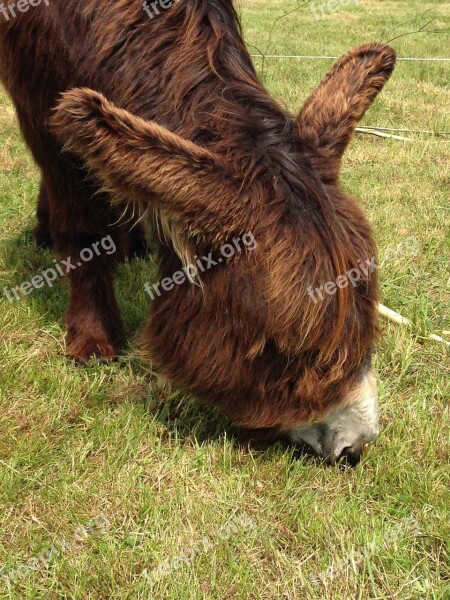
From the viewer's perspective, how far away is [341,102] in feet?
7.88

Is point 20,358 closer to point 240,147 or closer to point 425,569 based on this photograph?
point 240,147

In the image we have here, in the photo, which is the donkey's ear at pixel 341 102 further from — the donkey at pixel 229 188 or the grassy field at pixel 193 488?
the grassy field at pixel 193 488

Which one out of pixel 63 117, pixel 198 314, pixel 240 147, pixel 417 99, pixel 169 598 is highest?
pixel 63 117

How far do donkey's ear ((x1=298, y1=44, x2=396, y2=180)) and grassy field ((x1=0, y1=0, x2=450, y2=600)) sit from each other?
120 cm

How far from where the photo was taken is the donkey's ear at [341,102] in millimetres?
2287

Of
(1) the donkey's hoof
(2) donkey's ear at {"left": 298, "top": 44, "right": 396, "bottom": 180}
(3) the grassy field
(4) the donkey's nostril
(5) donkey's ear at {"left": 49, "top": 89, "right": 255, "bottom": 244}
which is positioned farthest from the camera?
(1) the donkey's hoof

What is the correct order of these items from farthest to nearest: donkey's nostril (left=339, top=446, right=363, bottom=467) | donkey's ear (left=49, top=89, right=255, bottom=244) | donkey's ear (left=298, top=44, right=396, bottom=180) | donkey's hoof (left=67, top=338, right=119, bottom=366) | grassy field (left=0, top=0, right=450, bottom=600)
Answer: donkey's hoof (left=67, top=338, right=119, bottom=366), donkey's nostril (left=339, top=446, right=363, bottom=467), donkey's ear (left=298, top=44, right=396, bottom=180), grassy field (left=0, top=0, right=450, bottom=600), donkey's ear (left=49, top=89, right=255, bottom=244)

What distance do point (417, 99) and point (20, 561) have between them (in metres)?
7.18

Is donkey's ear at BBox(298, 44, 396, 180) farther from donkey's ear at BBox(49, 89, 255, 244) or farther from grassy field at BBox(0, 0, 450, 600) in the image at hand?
grassy field at BBox(0, 0, 450, 600)

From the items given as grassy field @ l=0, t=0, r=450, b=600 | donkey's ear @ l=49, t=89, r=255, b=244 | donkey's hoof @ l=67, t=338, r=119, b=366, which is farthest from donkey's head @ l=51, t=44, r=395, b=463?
donkey's hoof @ l=67, t=338, r=119, b=366

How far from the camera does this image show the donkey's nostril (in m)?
2.42

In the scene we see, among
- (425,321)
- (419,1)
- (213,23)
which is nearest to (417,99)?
(425,321)

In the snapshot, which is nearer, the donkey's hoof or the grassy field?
the grassy field

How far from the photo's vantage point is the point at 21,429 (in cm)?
283
